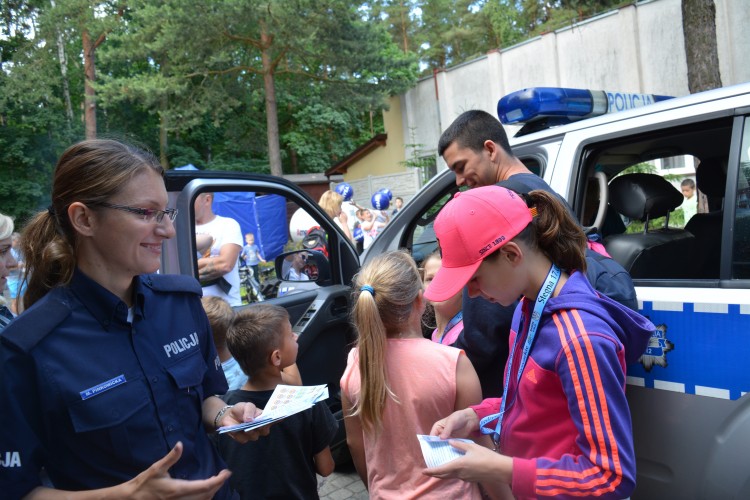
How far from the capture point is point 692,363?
1.90 meters

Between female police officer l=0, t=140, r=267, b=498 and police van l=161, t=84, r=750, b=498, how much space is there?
1214 mm

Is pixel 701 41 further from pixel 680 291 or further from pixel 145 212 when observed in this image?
pixel 145 212

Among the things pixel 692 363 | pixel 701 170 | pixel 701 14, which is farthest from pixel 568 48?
pixel 692 363

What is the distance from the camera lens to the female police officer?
1284mm

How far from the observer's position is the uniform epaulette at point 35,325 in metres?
1.27

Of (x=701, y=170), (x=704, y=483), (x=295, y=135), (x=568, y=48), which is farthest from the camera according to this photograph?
(x=295, y=135)

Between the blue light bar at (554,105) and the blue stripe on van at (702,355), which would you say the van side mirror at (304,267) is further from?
the blue stripe on van at (702,355)

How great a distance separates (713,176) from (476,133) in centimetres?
155

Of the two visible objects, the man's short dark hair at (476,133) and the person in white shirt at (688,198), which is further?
the person in white shirt at (688,198)

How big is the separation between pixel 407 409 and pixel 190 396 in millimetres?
719

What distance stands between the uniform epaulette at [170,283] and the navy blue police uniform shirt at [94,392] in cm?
4

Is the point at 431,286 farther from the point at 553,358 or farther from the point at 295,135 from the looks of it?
the point at 295,135

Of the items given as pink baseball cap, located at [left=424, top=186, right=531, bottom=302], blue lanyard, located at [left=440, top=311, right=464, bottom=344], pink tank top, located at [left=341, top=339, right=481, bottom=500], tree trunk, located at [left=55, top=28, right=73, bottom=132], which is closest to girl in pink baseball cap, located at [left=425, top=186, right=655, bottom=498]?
pink baseball cap, located at [left=424, top=186, right=531, bottom=302]

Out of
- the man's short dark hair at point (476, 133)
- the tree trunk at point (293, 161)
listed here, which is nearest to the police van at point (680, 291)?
the man's short dark hair at point (476, 133)
